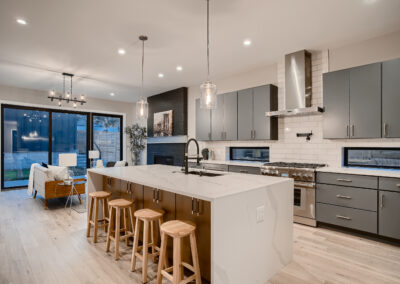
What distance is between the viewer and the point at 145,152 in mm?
8445

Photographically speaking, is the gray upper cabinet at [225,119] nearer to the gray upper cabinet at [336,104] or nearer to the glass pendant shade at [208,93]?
the gray upper cabinet at [336,104]

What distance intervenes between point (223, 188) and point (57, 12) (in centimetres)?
284

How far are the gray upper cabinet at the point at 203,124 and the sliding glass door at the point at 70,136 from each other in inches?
160

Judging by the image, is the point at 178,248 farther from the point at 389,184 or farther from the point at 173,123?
the point at 173,123

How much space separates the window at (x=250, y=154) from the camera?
4.92 m

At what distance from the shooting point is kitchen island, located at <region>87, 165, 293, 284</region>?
5.58 feet

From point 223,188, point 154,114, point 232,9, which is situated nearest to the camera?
point 223,188

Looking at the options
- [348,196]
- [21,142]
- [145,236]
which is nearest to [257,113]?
[348,196]

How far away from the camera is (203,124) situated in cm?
561

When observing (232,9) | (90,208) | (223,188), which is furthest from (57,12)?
(223,188)

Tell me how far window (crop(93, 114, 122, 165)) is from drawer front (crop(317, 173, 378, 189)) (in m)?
6.91

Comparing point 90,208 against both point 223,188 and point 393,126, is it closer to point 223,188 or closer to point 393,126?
point 223,188

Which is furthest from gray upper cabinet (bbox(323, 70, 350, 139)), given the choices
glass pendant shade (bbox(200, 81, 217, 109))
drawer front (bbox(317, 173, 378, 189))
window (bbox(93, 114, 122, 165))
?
window (bbox(93, 114, 122, 165))

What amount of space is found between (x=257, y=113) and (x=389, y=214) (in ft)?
8.24
